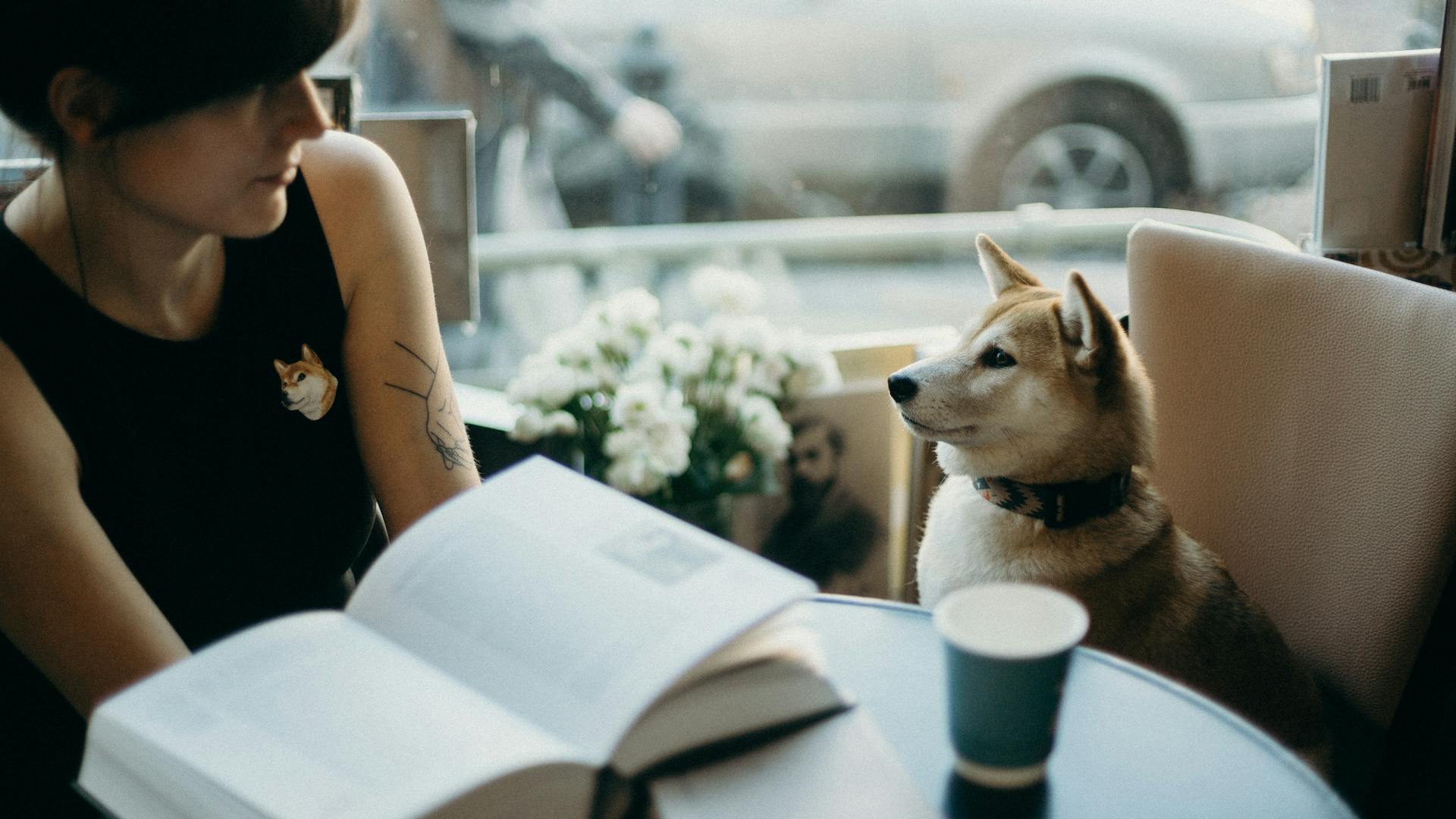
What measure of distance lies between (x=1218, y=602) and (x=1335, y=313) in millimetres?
305

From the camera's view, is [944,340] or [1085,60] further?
[1085,60]

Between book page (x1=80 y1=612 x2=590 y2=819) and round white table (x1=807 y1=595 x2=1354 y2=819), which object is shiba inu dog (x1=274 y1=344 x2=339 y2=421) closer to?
book page (x1=80 y1=612 x2=590 y2=819)

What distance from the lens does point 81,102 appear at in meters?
0.80

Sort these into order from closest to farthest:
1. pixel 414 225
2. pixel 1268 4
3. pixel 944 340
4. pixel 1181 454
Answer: pixel 414 225, pixel 1181 454, pixel 944 340, pixel 1268 4

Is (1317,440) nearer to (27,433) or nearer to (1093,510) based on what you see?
(1093,510)

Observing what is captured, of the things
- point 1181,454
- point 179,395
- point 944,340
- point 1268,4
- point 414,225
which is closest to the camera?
point 179,395

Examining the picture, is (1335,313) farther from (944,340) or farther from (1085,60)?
(1085,60)

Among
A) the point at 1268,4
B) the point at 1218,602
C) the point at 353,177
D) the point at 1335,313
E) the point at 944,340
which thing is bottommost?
the point at 1218,602

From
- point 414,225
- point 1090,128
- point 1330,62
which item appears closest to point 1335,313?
point 1330,62

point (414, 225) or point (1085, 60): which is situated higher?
point (1085, 60)

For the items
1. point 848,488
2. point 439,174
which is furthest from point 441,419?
point 848,488

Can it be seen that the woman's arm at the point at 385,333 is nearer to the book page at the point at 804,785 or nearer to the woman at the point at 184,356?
the woman at the point at 184,356

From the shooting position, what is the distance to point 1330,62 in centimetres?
159

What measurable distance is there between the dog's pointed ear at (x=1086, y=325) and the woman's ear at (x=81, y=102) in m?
0.79
